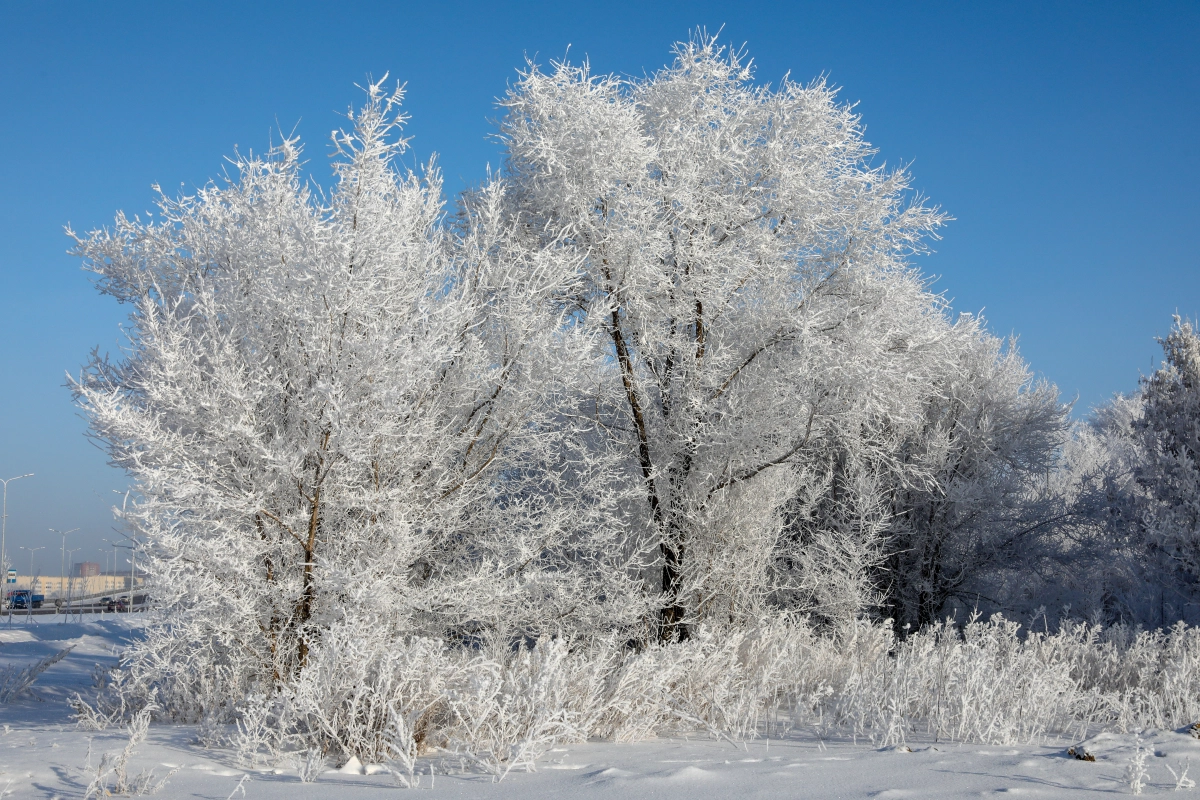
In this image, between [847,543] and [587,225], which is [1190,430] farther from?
[587,225]

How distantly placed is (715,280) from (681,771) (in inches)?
245

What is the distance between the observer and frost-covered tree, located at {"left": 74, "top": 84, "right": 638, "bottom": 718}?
5.79 m

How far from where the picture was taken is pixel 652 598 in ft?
29.3

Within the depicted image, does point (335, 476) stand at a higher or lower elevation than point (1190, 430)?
lower

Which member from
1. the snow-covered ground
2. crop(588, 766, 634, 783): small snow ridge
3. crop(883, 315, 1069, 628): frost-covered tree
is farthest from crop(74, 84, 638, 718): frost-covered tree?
crop(883, 315, 1069, 628): frost-covered tree

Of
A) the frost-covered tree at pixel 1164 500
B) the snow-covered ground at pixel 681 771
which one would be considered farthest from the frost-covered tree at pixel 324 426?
the frost-covered tree at pixel 1164 500

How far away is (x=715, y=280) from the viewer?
9.26 metres

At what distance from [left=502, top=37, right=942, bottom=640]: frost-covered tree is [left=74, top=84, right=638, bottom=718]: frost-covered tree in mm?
1577

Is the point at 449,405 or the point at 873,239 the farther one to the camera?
the point at 873,239

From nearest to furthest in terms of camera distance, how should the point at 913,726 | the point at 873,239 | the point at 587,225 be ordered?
the point at 913,726 < the point at 587,225 < the point at 873,239

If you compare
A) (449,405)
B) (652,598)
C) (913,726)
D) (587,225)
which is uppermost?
(587,225)

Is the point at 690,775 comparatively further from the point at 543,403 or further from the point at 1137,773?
the point at 543,403

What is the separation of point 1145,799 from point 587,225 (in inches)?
272

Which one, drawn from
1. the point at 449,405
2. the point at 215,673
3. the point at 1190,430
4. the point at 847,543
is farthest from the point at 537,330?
the point at 1190,430
